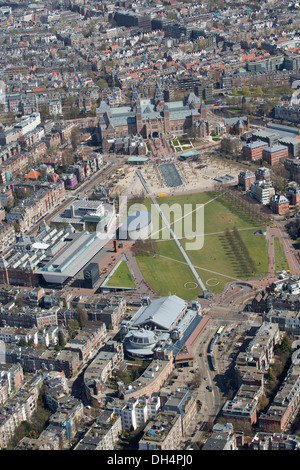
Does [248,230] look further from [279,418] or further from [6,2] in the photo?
[6,2]

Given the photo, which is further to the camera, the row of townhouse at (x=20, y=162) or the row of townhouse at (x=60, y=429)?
the row of townhouse at (x=20, y=162)

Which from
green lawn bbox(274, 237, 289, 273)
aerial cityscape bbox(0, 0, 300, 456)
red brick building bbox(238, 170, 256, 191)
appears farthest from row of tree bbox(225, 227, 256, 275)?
red brick building bbox(238, 170, 256, 191)

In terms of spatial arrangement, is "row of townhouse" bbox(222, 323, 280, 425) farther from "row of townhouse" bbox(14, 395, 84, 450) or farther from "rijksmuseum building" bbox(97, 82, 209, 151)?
"rijksmuseum building" bbox(97, 82, 209, 151)

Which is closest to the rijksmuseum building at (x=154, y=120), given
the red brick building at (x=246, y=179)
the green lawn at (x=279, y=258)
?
the red brick building at (x=246, y=179)

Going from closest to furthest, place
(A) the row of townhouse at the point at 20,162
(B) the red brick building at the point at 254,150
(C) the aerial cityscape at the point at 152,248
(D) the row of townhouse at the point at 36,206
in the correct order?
(C) the aerial cityscape at the point at 152,248 < (D) the row of townhouse at the point at 36,206 < (A) the row of townhouse at the point at 20,162 < (B) the red brick building at the point at 254,150

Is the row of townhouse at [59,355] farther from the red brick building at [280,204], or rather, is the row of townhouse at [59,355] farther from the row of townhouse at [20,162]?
the row of townhouse at [20,162]

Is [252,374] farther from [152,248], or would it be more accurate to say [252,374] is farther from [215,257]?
[152,248]

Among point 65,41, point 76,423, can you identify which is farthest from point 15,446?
point 65,41
